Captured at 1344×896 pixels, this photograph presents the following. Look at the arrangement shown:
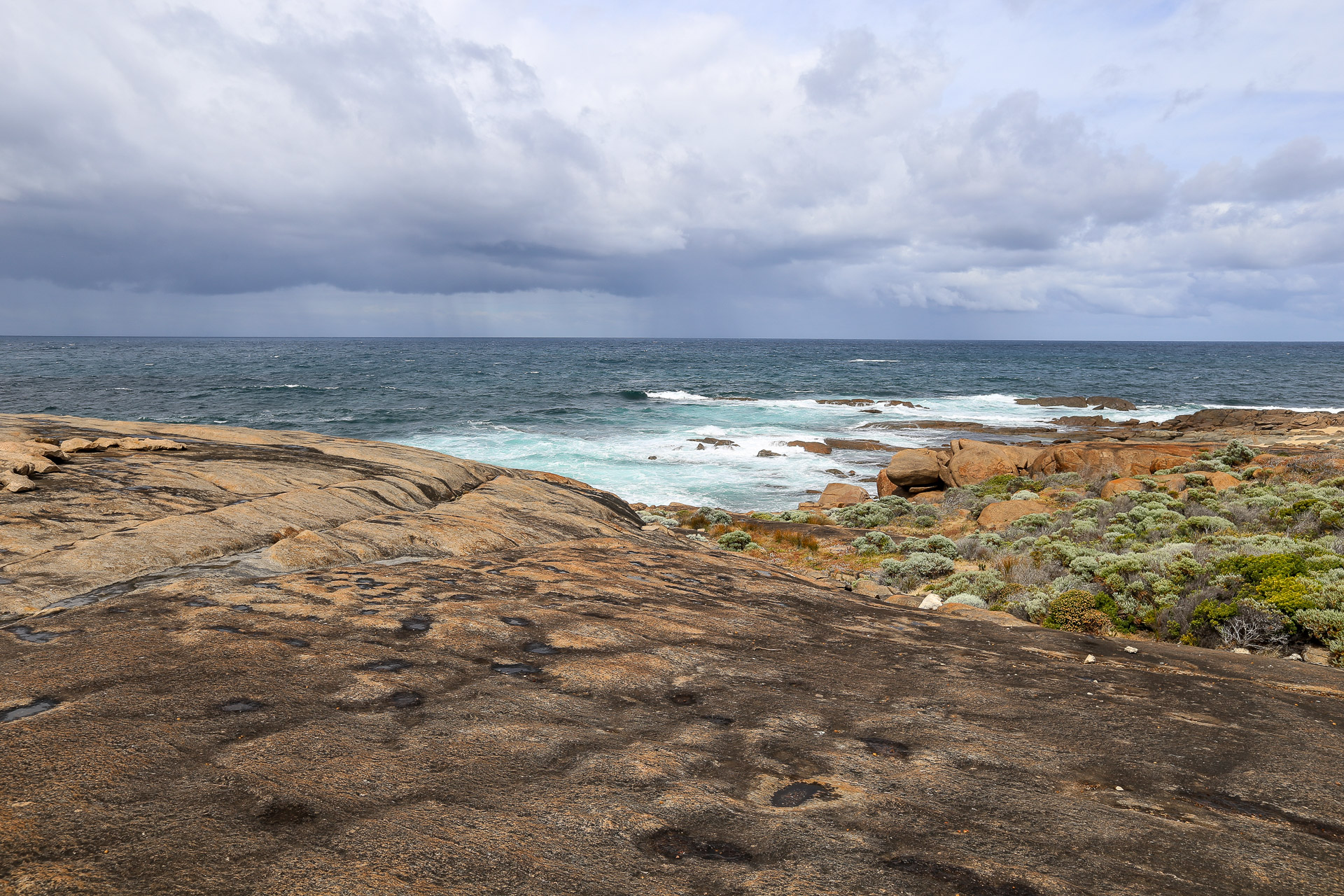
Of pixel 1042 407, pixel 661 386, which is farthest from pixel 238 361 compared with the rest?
pixel 1042 407

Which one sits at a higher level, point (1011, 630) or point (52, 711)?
point (52, 711)

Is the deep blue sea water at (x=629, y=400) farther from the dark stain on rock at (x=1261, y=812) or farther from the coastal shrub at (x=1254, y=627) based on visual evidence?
the dark stain on rock at (x=1261, y=812)

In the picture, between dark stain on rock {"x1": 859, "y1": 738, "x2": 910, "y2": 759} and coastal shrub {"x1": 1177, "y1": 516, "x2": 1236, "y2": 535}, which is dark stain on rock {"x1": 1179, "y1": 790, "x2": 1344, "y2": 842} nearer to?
dark stain on rock {"x1": 859, "y1": 738, "x2": 910, "y2": 759}

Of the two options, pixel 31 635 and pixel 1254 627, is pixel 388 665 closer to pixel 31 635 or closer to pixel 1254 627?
pixel 31 635

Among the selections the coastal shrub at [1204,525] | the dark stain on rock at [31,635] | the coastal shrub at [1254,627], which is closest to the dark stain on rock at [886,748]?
the dark stain on rock at [31,635]

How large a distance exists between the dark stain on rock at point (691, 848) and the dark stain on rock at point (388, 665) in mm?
2807

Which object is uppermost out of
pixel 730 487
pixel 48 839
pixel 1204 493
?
pixel 48 839

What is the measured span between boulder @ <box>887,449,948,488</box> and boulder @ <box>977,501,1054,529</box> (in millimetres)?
7152

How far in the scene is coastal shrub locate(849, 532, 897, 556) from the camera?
18.0m

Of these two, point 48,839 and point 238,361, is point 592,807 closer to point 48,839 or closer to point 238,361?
point 48,839

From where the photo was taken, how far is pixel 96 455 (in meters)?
10.2

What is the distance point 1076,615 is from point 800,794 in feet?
27.3

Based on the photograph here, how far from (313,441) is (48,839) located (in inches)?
479

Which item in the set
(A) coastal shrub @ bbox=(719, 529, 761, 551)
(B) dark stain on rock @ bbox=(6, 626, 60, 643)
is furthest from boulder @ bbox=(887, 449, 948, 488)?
(B) dark stain on rock @ bbox=(6, 626, 60, 643)
